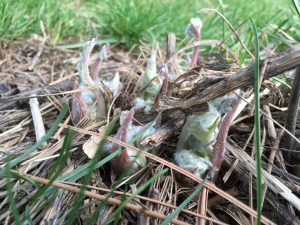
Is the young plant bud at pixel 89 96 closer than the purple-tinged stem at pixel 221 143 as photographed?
No

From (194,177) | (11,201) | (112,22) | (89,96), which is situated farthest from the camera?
(112,22)

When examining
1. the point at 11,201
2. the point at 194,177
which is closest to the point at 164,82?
the point at 194,177

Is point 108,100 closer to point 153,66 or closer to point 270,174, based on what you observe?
point 153,66

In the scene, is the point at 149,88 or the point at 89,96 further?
the point at 89,96

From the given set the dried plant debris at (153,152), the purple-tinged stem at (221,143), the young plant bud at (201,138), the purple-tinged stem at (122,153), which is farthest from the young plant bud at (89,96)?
the purple-tinged stem at (221,143)

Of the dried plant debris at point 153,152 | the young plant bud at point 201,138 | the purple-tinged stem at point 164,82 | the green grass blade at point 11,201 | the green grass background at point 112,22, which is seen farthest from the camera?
the green grass background at point 112,22

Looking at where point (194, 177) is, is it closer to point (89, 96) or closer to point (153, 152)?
point (153, 152)

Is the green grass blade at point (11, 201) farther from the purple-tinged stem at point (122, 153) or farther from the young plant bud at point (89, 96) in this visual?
the young plant bud at point (89, 96)

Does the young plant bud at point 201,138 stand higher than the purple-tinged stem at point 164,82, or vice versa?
the purple-tinged stem at point 164,82

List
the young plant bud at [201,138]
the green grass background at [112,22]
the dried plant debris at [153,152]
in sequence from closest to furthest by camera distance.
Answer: the dried plant debris at [153,152] → the young plant bud at [201,138] → the green grass background at [112,22]

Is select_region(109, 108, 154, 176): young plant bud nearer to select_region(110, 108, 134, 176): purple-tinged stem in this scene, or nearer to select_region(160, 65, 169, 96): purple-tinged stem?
select_region(110, 108, 134, 176): purple-tinged stem
